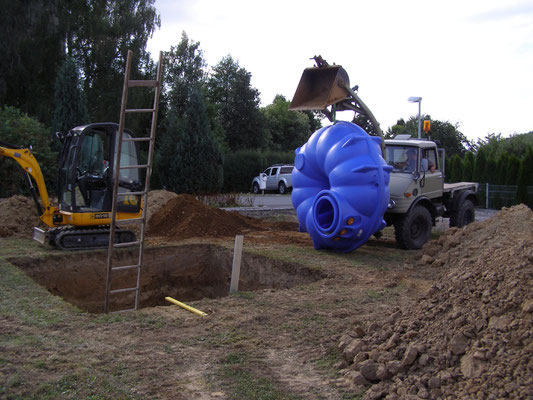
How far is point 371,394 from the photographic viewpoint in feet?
12.9

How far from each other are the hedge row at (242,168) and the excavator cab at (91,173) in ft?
74.9

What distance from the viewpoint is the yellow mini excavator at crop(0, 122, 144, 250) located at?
1041cm

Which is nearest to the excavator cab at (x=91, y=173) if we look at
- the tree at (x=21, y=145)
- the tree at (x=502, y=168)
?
the tree at (x=21, y=145)

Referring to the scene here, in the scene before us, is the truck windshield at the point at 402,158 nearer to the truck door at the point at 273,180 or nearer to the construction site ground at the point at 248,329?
the construction site ground at the point at 248,329

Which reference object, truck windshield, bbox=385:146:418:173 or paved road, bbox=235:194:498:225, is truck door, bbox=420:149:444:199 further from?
paved road, bbox=235:194:498:225

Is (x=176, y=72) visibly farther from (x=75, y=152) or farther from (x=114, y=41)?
(x=75, y=152)

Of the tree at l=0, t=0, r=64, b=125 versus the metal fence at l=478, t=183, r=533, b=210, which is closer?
the metal fence at l=478, t=183, r=533, b=210

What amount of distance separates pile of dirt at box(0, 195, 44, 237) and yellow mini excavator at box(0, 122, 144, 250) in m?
1.60

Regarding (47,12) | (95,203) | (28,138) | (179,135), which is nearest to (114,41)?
(47,12)

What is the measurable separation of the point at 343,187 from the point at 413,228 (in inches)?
101

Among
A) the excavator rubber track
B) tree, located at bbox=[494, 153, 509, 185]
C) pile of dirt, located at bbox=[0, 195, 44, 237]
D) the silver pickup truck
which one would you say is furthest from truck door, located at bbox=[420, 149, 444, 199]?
the silver pickup truck

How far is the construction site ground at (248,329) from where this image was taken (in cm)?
404

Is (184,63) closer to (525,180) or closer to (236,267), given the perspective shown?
(525,180)

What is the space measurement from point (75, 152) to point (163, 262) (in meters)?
2.84
